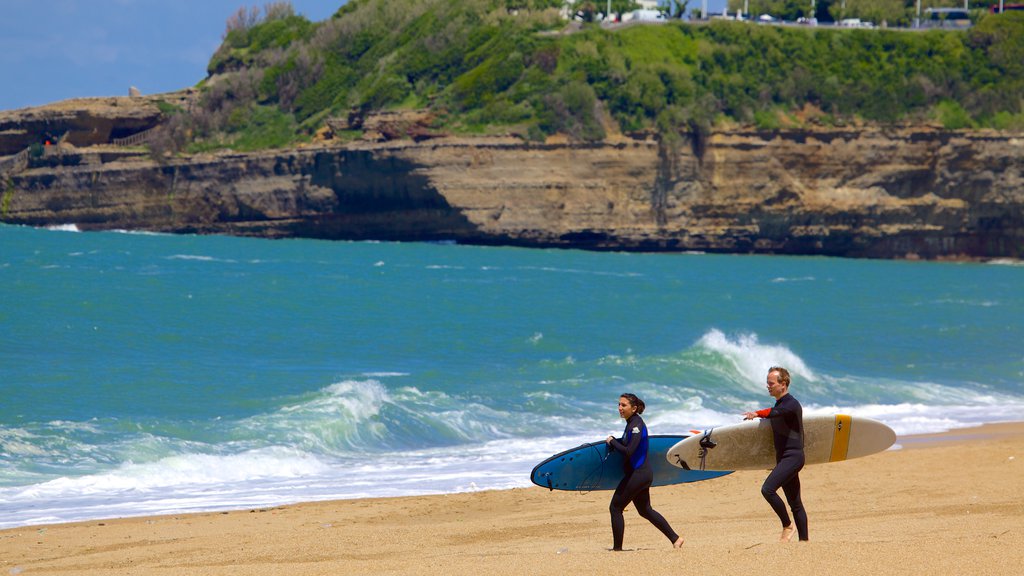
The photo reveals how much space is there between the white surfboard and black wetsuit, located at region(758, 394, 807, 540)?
0.76 metres

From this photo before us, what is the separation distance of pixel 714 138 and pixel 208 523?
205 ft

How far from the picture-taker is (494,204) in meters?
68.9

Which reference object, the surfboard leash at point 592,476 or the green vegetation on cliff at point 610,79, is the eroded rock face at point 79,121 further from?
the surfboard leash at point 592,476

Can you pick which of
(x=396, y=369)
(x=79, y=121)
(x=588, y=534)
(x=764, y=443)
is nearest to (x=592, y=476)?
(x=588, y=534)

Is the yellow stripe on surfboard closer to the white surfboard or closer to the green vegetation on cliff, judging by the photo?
the white surfboard

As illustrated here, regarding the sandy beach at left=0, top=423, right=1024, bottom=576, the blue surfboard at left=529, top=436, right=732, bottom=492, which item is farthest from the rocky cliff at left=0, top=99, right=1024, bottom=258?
the blue surfboard at left=529, top=436, right=732, bottom=492

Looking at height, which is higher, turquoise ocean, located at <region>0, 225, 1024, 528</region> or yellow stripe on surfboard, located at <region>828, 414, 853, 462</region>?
yellow stripe on surfboard, located at <region>828, 414, 853, 462</region>

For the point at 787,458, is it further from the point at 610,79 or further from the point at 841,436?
the point at 610,79

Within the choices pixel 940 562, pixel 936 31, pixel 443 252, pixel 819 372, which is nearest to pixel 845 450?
pixel 940 562

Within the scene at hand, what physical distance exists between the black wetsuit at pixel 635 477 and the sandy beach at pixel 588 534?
21 cm

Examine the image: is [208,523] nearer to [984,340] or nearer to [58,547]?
[58,547]

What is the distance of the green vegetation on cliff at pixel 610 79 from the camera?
71.6 metres

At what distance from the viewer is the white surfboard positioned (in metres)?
9.55

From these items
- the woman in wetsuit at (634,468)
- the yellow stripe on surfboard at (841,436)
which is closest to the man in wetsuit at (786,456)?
the woman in wetsuit at (634,468)
